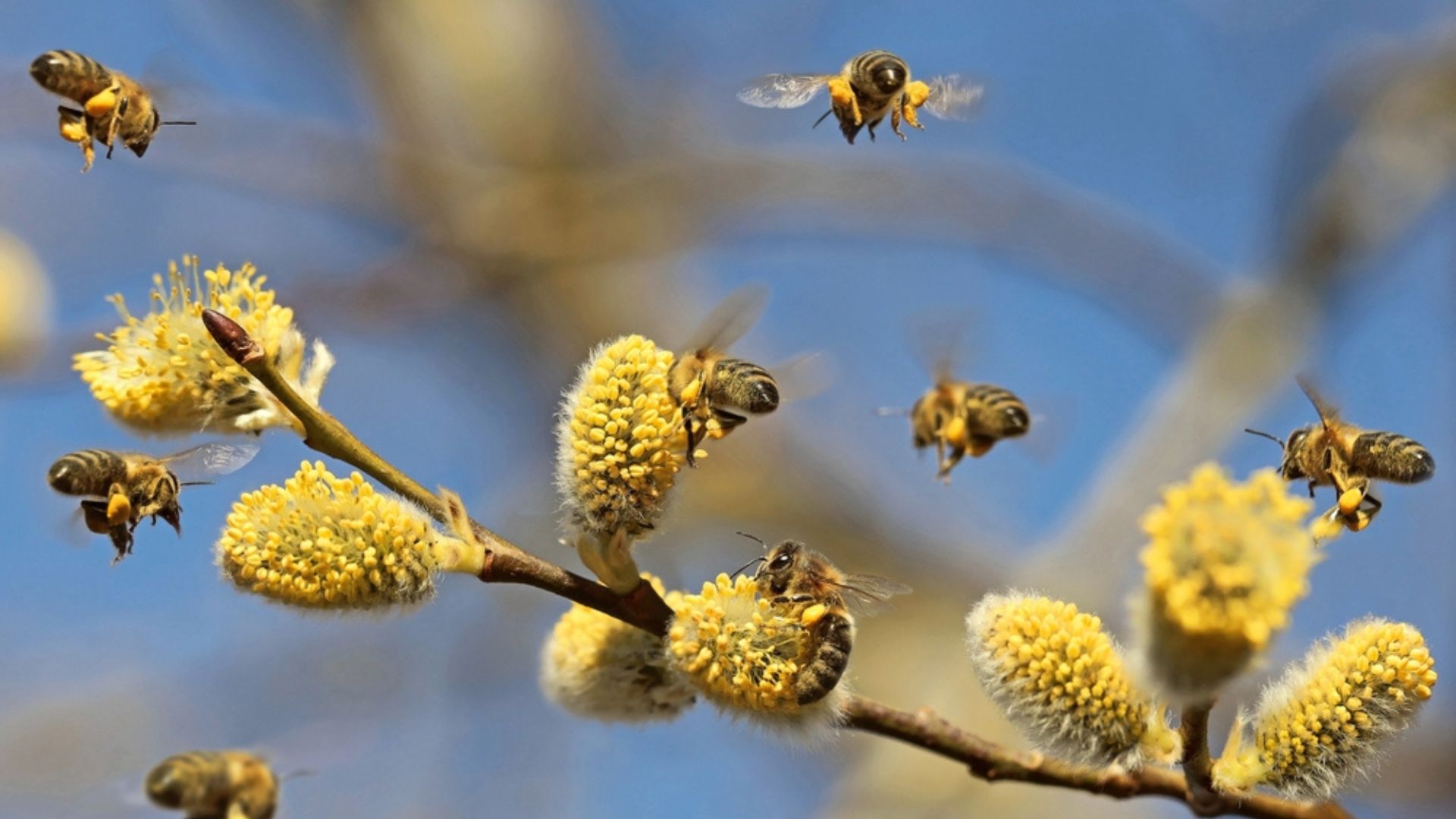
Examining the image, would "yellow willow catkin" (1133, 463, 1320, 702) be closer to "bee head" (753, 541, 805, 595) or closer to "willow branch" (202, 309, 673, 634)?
"bee head" (753, 541, 805, 595)

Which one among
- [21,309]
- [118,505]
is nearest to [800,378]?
[118,505]

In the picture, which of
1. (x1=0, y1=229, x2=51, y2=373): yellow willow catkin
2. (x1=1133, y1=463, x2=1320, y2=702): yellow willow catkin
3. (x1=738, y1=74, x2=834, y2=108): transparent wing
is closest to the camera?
(x1=1133, y1=463, x2=1320, y2=702): yellow willow catkin

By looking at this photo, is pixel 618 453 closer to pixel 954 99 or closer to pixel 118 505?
pixel 118 505

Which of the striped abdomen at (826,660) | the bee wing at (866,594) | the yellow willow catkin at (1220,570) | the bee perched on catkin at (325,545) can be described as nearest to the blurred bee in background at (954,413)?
the bee wing at (866,594)

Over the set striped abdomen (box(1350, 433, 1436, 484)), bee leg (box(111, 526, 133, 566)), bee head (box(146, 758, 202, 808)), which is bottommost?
bee head (box(146, 758, 202, 808))

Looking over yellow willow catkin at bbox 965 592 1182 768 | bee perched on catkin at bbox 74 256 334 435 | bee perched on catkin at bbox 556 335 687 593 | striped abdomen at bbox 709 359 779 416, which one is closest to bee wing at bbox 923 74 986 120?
striped abdomen at bbox 709 359 779 416

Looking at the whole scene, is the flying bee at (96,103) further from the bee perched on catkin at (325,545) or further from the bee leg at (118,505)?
the bee perched on catkin at (325,545)
